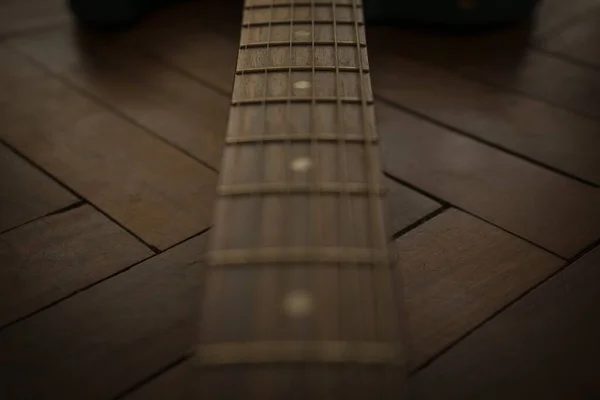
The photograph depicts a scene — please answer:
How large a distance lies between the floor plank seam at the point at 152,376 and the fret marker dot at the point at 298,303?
7.2 inches

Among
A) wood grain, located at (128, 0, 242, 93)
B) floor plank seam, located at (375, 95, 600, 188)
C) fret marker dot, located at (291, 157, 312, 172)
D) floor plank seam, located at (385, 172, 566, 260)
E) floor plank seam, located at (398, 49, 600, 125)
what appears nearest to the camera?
fret marker dot, located at (291, 157, 312, 172)

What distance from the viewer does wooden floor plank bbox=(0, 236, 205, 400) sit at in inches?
25.5

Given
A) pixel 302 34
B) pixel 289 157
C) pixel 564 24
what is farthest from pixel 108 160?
pixel 564 24

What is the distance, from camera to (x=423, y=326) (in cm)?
71

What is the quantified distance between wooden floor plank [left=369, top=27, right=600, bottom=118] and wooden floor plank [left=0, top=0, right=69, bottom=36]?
23.4 inches

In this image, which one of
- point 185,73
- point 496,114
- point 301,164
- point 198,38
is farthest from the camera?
point 198,38

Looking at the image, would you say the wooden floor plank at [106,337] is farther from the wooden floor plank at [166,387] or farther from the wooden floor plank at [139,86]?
the wooden floor plank at [139,86]

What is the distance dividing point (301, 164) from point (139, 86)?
2.03 ft

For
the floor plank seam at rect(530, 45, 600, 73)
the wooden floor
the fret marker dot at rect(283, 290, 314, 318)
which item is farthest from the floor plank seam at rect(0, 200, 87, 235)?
the floor plank seam at rect(530, 45, 600, 73)

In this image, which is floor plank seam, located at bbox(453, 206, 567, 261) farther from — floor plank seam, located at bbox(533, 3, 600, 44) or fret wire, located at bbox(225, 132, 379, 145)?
floor plank seam, located at bbox(533, 3, 600, 44)

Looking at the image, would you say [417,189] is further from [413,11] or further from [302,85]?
[413,11]

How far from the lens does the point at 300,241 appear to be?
530 mm

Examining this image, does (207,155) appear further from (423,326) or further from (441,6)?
(441,6)

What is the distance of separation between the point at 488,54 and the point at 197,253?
2.29 feet
